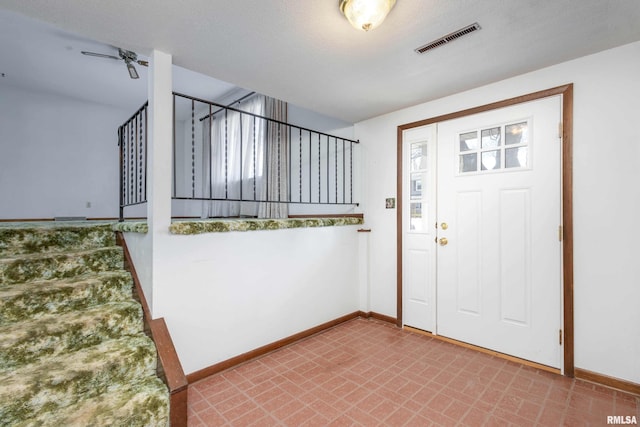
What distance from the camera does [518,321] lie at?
2328mm

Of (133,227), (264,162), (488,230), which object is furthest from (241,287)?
(264,162)

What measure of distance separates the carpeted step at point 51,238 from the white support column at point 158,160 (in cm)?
94

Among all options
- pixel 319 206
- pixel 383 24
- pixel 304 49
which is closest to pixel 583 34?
pixel 383 24

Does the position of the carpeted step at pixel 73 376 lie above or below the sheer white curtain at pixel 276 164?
below

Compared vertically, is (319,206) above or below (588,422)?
above

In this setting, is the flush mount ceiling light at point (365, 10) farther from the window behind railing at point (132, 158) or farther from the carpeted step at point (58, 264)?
the carpeted step at point (58, 264)

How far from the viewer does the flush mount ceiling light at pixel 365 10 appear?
1407 millimetres

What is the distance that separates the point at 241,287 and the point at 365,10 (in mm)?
2048

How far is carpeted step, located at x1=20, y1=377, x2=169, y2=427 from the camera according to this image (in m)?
1.29

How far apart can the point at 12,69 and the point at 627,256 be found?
702cm

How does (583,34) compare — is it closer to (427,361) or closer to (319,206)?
Result: (427,361)

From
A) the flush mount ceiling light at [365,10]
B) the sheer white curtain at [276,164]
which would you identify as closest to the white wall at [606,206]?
the flush mount ceiling light at [365,10]

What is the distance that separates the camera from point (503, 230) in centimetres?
240

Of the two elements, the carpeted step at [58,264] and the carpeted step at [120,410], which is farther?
the carpeted step at [58,264]
